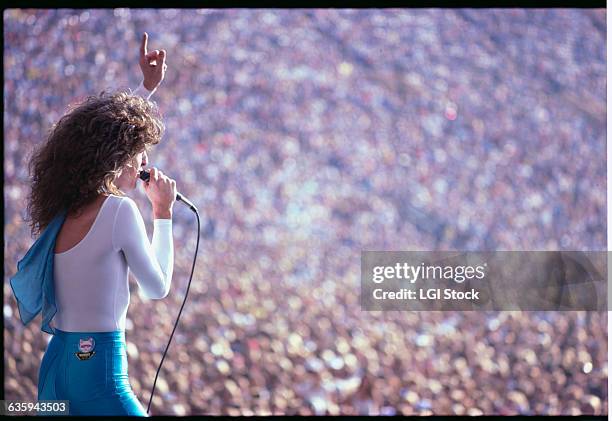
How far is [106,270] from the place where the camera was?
1.71 meters

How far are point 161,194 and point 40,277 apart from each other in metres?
0.36

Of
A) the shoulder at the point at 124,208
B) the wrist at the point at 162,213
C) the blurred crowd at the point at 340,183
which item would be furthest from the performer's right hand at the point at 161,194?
the blurred crowd at the point at 340,183

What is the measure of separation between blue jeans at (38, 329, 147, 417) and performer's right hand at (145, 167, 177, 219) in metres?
0.32

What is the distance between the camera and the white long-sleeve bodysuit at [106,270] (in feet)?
5.50

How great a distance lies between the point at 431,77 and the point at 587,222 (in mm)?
971

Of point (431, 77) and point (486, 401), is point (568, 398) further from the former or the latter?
point (431, 77)

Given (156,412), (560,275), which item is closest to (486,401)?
(560,275)

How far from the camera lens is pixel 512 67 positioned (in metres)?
3.23

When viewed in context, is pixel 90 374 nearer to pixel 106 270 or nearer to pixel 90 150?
pixel 106 270

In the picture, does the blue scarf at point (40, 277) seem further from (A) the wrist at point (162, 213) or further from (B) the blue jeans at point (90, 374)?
(A) the wrist at point (162, 213)

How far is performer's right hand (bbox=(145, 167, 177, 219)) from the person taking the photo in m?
1.80
